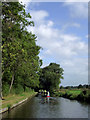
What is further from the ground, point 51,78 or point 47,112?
point 51,78

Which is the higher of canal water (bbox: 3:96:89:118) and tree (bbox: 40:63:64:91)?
tree (bbox: 40:63:64:91)

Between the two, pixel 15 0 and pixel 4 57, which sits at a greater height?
pixel 15 0

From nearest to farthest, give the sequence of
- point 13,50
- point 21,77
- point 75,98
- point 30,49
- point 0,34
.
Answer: point 0,34
point 13,50
point 30,49
point 75,98
point 21,77

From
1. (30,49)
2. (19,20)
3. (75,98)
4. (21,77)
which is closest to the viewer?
(19,20)

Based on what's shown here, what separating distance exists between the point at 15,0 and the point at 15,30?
15.4 feet

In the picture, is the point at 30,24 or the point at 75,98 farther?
the point at 75,98

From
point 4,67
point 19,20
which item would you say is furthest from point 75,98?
point 19,20

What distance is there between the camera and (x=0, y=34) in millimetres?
23500

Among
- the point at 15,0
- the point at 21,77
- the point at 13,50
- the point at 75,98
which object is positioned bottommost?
the point at 75,98

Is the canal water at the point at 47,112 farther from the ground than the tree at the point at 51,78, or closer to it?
closer to it

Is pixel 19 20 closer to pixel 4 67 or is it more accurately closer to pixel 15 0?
pixel 15 0

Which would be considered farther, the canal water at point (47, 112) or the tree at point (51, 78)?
the tree at point (51, 78)

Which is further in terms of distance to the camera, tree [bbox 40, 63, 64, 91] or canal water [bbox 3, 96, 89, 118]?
tree [bbox 40, 63, 64, 91]

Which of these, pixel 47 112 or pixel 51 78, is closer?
pixel 47 112
